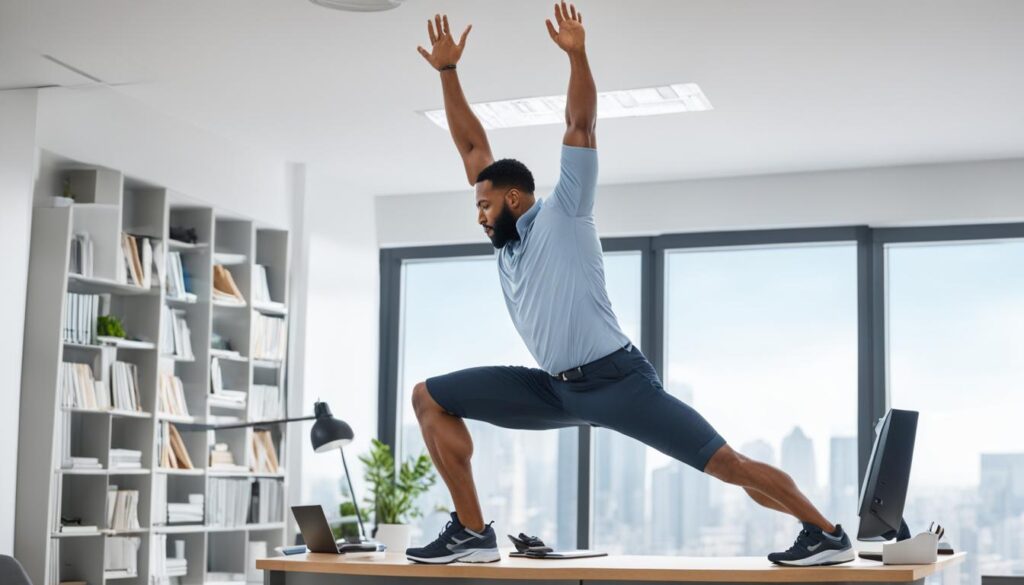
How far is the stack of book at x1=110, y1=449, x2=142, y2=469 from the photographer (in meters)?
5.66

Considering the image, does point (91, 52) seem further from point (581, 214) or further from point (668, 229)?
point (668, 229)

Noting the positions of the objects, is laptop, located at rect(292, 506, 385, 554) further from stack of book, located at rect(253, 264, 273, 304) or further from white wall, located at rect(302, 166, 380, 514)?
white wall, located at rect(302, 166, 380, 514)

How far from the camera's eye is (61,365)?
211 inches

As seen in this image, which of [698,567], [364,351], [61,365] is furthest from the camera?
[364,351]

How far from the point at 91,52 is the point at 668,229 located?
3.48 m

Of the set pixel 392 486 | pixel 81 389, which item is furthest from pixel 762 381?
pixel 81 389

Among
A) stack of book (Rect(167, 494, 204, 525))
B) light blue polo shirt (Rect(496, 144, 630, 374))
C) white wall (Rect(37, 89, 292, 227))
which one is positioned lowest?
stack of book (Rect(167, 494, 204, 525))

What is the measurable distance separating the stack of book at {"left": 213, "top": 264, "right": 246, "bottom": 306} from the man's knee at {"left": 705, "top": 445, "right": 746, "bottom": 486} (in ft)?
13.2

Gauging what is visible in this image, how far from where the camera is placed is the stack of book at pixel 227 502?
6.32 m

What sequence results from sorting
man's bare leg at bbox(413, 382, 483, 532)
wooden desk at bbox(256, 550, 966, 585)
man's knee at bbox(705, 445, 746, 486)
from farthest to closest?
1. man's bare leg at bbox(413, 382, 483, 532)
2. man's knee at bbox(705, 445, 746, 486)
3. wooden desk at bbox(256, 550, 966, 585)

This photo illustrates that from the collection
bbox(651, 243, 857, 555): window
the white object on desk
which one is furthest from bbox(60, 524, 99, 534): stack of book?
the white object on desk

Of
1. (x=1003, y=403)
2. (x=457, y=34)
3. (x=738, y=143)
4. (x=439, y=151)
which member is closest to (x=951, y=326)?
(x=1003, y=403)

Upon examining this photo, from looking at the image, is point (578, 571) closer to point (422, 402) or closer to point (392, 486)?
point (422, 402)

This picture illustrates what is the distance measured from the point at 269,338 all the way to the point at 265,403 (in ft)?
1.19
